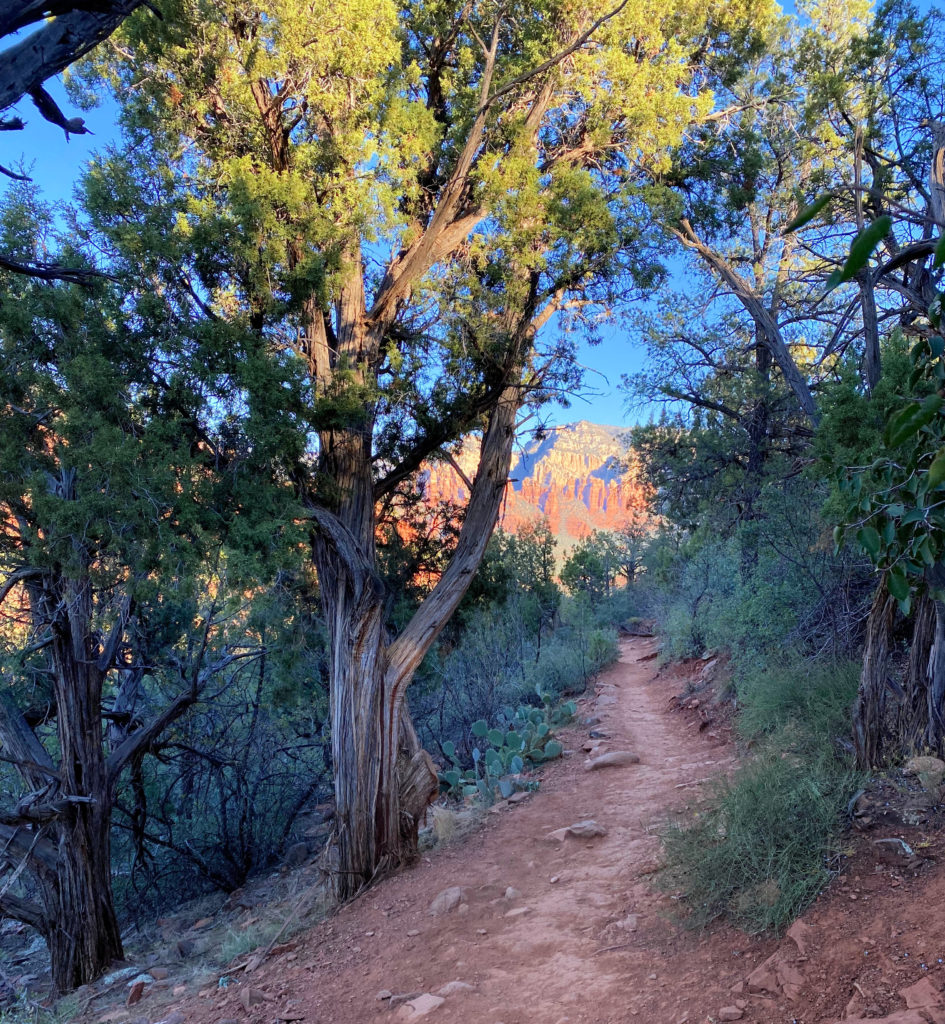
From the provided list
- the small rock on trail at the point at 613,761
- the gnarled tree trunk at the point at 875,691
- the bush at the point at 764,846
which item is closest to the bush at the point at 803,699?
the gnarled tree trunk at the point at 875,691

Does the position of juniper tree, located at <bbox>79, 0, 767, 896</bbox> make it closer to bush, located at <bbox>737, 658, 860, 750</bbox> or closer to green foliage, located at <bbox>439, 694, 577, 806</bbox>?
green foliage, located at <bbox>439, 694, 577, 806</bbox>

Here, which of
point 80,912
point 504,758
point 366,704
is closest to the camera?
point 366,704

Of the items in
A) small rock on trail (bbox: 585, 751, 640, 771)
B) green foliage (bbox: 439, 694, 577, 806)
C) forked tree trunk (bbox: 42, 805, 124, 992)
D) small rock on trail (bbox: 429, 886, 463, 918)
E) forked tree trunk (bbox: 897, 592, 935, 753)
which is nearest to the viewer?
forked tree trunk (bbox: 897, 592, 935, 753)

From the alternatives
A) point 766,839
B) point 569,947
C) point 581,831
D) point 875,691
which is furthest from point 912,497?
point 581,831

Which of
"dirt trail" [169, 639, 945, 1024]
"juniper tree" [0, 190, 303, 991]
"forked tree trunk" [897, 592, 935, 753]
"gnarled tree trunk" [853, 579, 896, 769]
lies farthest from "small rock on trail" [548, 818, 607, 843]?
"juniper tree" [0, 190, 303, 991]

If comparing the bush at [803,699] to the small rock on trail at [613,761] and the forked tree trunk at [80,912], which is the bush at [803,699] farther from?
the forked tree trunk at [80,912]

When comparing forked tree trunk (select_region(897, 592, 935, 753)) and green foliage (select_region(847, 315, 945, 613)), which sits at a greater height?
green foliage (select_region(847, 315, 945, 613))

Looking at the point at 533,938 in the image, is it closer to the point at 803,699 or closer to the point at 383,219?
the point at 803,699

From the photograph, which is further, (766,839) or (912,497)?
(766,839)

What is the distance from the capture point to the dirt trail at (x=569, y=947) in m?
3.22

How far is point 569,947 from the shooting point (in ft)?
14.6

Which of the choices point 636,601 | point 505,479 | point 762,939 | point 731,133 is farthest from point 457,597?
point 636,601

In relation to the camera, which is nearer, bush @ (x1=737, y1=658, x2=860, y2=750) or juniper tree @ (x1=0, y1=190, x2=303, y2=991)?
juniper tree @ (x1=0, y1=190, x2=303, y2=991)

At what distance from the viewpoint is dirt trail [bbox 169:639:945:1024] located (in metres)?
3.22
